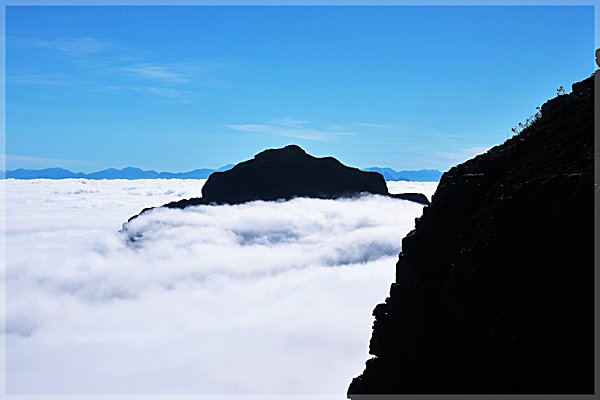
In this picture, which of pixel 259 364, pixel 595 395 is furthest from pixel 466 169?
pixel 259 364

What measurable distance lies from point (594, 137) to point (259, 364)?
18009 cm

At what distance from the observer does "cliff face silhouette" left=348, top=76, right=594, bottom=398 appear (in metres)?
23.7

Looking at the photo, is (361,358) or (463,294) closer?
(463,294)

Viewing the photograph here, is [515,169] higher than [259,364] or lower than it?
higher

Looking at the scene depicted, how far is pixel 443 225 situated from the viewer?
38844mm

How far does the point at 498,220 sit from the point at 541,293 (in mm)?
6165

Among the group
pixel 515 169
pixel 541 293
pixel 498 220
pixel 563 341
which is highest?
pixel 515 169

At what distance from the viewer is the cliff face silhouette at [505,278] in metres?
23.7

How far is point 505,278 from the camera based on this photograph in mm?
29078

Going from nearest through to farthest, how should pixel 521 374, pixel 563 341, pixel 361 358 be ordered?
pixel 563 341
pixel 521 374
pixel 361 358

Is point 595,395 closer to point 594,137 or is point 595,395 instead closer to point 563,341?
point 563,341

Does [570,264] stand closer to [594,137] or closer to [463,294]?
[463,294]

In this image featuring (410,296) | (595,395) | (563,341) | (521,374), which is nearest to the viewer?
(595,395)

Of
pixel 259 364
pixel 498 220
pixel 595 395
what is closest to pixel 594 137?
pixel 498 220
